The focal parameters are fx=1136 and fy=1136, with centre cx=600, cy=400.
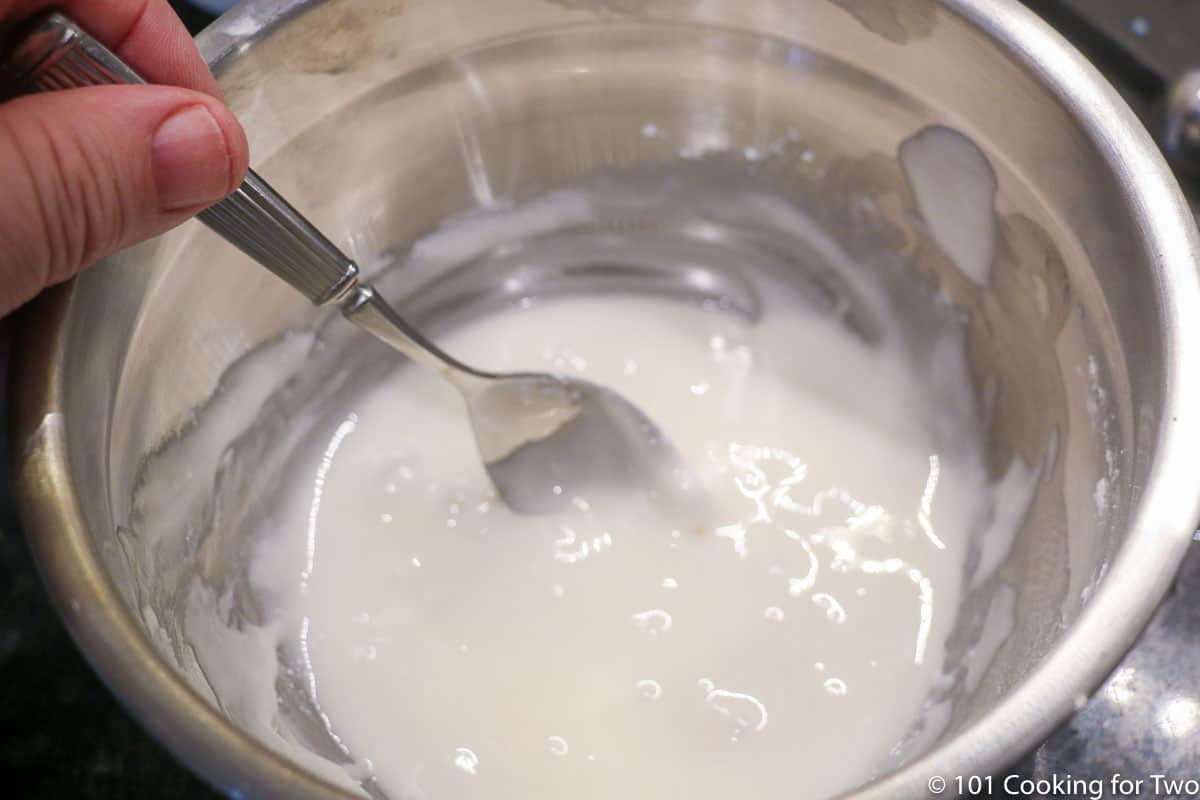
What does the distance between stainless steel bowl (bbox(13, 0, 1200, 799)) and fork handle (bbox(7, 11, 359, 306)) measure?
0.09 m

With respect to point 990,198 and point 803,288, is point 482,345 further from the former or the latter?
point 990,198

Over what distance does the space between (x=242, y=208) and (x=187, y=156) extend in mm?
123

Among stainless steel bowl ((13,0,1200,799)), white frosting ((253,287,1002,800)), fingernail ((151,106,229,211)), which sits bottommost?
white frosting ((253,287,1002,800))

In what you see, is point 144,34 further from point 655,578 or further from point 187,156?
point 655,578

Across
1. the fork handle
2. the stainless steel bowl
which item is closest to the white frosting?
the stainless steel bowl

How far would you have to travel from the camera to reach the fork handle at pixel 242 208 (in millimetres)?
612

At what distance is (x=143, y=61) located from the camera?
0.69m

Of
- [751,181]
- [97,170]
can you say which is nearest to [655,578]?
[751,181]

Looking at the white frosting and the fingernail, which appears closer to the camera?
the fingernail

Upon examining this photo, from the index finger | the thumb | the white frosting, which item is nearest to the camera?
the thumb

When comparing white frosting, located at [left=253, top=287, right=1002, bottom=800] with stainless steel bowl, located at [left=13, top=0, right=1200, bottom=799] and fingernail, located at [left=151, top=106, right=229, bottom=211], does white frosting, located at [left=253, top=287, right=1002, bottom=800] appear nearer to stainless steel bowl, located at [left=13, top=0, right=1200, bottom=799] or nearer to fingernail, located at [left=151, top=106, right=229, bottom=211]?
stainless steel bowl, located at [left=13, top=0, right=1200, bottom=799]

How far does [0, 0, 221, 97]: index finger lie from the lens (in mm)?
668

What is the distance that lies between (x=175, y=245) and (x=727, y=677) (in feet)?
1.65

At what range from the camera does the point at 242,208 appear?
0.71m
